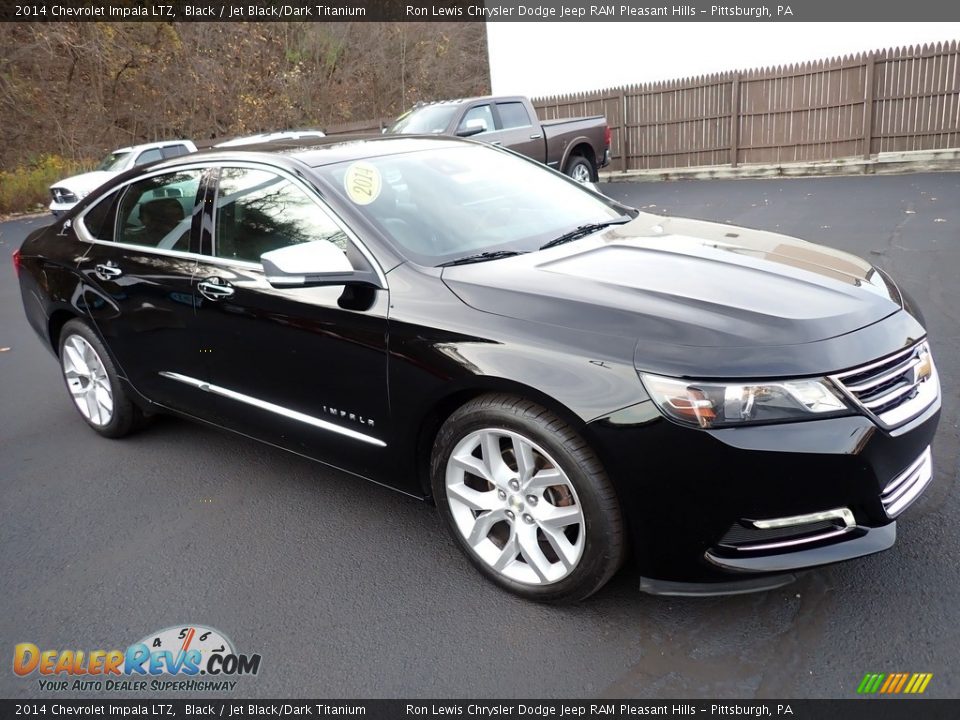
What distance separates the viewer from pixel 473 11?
3519 cm

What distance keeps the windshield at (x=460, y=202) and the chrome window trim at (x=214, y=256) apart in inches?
4.0

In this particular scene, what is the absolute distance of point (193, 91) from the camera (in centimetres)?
2761

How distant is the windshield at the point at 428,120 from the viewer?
40.1 feet

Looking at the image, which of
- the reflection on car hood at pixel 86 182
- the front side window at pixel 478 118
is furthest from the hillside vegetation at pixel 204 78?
the front side window at pixel 478 118

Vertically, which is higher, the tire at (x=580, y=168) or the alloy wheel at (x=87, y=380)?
the tire at (x=580, y=168)

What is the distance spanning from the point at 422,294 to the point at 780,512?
1.45m

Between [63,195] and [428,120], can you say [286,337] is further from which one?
[63,195]

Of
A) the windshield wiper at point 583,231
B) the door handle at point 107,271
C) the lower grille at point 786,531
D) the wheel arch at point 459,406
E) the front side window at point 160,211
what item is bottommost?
the lower grille at point 786,531

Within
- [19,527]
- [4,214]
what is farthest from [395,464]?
[4,214]

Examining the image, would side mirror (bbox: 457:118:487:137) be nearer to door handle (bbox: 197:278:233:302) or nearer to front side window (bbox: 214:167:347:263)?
front side window (bbox: 214:167:347:263)

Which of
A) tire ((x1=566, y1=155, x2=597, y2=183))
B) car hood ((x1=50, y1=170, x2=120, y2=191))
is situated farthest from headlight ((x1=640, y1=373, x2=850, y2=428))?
car hood ((x1=50, y1=170, x2=120, y2=191))

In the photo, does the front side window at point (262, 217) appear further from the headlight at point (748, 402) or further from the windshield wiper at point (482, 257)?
the headlight at point (748, 402)

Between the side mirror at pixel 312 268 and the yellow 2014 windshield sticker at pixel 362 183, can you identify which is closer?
the side mirror at pixel 312 268
